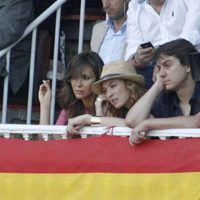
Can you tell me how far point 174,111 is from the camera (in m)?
7.15

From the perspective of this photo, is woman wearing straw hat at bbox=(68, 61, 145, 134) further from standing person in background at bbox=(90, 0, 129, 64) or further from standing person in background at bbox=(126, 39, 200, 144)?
standing person in background at bbox=(90, 0, 129, 64)

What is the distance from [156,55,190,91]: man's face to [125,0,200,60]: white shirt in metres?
0.60

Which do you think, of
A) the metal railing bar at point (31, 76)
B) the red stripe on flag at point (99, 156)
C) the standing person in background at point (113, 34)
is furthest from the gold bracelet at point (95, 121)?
the metal railing bar at point (31, 76)

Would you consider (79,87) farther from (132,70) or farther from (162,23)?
(162,23)

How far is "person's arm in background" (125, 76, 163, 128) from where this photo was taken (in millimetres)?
6867

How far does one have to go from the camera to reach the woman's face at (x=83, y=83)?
25.1ft

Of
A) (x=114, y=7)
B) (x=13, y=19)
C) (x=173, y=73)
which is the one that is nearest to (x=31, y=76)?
(x=13, y=19)

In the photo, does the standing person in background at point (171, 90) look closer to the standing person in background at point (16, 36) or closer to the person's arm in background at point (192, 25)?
the person's arm in background at point (192, 25)

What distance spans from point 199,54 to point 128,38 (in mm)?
1338

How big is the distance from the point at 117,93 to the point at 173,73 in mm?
432

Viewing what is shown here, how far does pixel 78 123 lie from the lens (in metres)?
7.06

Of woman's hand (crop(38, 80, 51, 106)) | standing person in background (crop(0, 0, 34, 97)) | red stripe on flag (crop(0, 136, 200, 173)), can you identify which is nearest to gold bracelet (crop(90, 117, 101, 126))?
red stripe on flag (crop(0, 136, 200, 173))

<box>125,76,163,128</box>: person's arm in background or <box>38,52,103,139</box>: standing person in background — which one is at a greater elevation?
<box>38,52,103,139</box>: standing person in background

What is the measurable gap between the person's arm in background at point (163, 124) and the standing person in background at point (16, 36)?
211 cm
